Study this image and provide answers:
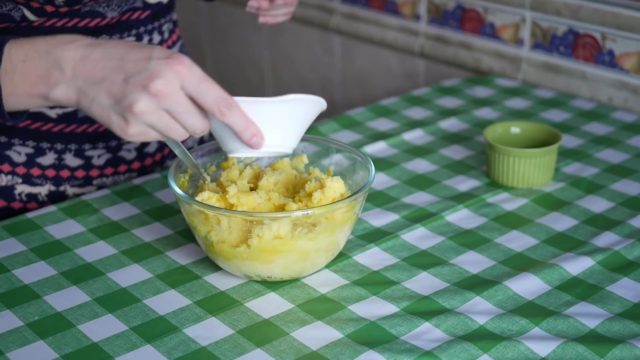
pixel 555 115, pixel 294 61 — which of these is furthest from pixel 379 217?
pixel 294 61

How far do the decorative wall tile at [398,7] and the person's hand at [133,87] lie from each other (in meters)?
1.08

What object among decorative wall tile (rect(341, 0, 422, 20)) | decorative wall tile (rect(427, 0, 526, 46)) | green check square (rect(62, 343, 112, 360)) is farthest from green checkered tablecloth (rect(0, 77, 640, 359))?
decorative wall tile (rect(341, 0, 422, 20))

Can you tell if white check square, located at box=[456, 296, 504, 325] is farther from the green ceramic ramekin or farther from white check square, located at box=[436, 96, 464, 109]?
white check square, located at box=[436, 96, 464, 109]

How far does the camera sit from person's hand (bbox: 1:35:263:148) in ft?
2.89

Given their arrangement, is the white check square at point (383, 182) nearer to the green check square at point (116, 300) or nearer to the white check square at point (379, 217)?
the white check square at point (379, 217)

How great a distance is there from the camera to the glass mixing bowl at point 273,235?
93 centimetres

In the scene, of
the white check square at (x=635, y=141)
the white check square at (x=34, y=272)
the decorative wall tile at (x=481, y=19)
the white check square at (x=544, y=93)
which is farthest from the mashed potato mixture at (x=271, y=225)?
the decorative wall tile at (x=481, y=19)

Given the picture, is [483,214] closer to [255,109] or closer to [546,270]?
[546,270]

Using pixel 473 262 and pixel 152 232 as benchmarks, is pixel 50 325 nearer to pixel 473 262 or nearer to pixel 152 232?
pixel 152 232

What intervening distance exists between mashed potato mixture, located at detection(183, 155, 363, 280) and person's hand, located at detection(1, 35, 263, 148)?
0.09m

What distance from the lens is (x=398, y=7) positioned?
194cm

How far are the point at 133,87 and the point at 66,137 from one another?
528 millimetres

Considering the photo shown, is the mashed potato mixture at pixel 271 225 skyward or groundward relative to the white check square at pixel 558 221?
skyward

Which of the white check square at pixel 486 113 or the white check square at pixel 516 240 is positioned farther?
the white check square at pixel 486 113
